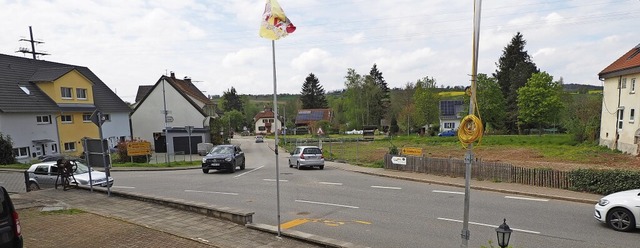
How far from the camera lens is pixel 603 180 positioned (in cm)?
1321

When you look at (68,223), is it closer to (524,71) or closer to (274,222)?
(274,222)

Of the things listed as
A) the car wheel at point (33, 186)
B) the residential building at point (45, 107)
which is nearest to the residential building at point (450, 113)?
the residential building at point (45, 107)

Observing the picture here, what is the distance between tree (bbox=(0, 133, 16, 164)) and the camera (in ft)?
83.8

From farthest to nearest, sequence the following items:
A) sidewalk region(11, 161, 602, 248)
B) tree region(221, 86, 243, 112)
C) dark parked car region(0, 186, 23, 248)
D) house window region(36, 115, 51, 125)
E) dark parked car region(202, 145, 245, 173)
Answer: tree region(221, 86, 243, 112), house window region(36, 115, 51, 125), dark parked car region(202, 145, 245, 173), sidewalk region(11, 161, 602, 248), dark parked car region(0, 186, 23, 248)

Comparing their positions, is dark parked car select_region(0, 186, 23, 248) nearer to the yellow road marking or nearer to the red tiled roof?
the yellow road marking

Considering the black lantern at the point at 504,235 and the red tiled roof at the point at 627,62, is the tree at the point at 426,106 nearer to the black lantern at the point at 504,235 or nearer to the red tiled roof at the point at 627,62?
the red tiled roof at the point at 627,62

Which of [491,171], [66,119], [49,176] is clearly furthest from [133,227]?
[66,119]

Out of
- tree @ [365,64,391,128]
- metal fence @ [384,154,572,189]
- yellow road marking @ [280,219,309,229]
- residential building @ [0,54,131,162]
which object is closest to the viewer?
yellow road marking @ [280,219,309,229]

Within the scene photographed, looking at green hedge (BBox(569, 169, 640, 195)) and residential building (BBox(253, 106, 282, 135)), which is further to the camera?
residential building (BBox(253, 106, 282, 135))

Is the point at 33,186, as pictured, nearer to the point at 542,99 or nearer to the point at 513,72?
the point at 542,99

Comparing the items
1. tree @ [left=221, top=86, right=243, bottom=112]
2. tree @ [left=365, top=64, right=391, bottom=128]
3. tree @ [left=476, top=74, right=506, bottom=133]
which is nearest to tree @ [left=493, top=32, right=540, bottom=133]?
tree @ [left=476, top=74, right=506, bottom=133]

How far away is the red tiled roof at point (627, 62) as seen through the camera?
27.2 metres

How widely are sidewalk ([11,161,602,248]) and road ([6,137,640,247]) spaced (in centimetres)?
163

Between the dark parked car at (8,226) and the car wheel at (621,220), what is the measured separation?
41.8 ft
